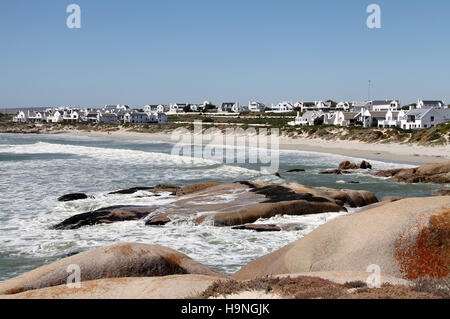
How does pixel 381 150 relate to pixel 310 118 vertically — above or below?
below

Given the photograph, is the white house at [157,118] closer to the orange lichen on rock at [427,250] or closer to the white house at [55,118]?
the white house at [55,118]

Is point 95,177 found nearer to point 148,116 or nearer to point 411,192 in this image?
point 411,192

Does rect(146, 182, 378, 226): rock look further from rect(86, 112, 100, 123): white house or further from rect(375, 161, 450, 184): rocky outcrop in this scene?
rect(86, 112, 100, 123): white house

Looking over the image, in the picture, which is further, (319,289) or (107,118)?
(107,118)

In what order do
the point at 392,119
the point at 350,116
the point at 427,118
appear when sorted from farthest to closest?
the point at 350,116
the point at 392,119
the point at 427,118

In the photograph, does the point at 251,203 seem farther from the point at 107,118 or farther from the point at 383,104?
the point at 107,118

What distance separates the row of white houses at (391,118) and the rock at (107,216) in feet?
246

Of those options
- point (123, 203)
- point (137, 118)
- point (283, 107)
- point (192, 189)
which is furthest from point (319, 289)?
point (283, 107)

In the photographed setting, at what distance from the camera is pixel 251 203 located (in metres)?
20.0

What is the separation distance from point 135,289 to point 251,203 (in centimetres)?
1317

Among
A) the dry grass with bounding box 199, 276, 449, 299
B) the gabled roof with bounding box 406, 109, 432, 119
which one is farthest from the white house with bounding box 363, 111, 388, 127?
→ the dry grass with bounding box 199, 276, 449, 299

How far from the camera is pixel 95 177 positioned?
36219 mm

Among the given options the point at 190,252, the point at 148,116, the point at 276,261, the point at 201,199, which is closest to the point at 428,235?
the point at 276,261
